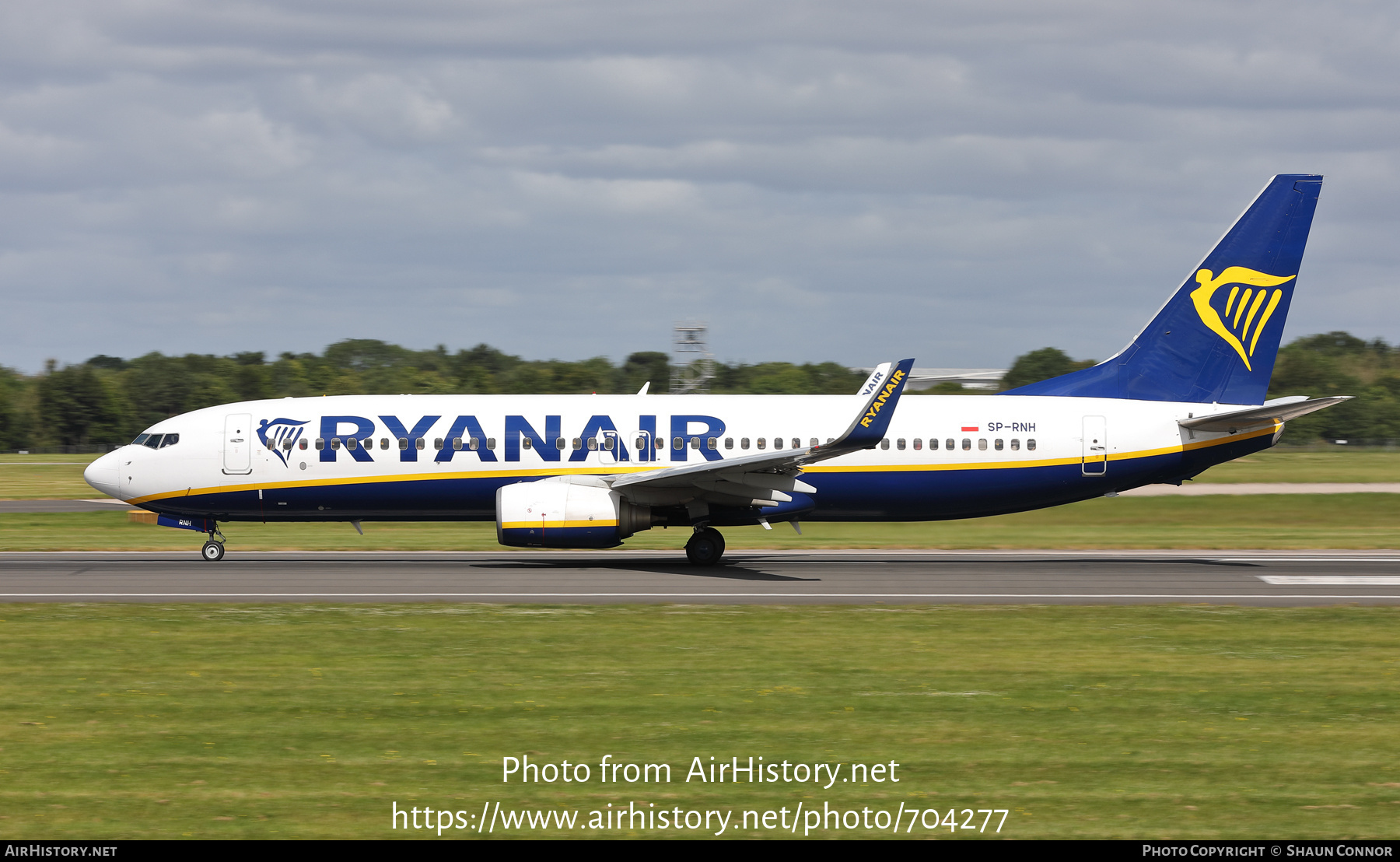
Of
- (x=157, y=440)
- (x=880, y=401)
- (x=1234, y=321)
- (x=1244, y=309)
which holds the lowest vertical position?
(x=157, y=440)

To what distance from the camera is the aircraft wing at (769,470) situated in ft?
79.3

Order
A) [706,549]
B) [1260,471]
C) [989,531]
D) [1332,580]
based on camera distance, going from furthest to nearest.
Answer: [1260,471], [989,531], [706,549], [1332,580]

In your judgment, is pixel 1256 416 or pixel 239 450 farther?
pixel 239 450

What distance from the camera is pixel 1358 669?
1500 centimetres

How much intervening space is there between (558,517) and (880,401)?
270 inches

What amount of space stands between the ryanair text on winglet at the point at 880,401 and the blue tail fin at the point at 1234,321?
5.99m

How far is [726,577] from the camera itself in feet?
82.0

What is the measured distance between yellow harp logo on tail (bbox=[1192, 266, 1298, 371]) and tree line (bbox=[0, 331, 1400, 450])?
55712 millimetres

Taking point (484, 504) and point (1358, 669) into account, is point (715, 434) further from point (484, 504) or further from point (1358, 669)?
point (1358, 669)

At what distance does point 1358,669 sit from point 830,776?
27.4ft

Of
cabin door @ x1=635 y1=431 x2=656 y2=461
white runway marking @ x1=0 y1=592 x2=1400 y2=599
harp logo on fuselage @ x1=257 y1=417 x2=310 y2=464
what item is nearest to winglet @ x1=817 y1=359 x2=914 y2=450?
white runway marking @ x1=0 y1=592 x2=1400 y2=599

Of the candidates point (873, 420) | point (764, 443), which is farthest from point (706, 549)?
point (873, 420)

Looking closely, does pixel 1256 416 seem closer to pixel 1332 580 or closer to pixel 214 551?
pixel 1332 580

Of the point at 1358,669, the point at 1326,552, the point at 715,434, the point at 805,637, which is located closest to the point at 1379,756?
the point at 1358,669
